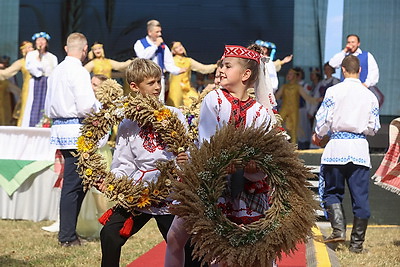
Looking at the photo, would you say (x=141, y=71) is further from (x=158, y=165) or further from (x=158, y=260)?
(x=158, y=260)

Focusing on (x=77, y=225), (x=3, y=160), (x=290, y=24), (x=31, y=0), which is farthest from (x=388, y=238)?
(x=31, y=0)

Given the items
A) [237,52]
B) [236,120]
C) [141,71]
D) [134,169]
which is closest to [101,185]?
[134,169]

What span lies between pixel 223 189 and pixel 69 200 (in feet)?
12.9

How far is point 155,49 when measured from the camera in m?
12.4

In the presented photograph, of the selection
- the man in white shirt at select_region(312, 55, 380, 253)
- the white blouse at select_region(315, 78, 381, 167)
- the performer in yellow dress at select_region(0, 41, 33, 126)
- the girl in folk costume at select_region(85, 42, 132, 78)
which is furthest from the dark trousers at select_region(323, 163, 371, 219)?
the performer in yellow dress at select_region(0, 41, 33, 126)

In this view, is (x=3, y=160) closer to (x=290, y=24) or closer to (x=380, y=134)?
(x=380, y=134)

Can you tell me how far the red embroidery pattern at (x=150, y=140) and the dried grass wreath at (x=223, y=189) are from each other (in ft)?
2.05

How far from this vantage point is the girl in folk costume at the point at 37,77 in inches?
535

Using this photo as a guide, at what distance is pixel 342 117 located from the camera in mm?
7789

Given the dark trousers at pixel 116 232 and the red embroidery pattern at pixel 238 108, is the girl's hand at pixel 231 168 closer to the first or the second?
the red embroidery pattern at pixel 238 108

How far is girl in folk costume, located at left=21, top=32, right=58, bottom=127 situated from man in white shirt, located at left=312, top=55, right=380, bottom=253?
681 centimetres

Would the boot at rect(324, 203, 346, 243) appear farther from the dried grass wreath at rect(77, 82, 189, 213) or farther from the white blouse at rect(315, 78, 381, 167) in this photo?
the dried grass wreath at rect(77, 82, 189, 213)

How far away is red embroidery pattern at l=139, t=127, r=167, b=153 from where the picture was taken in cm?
493

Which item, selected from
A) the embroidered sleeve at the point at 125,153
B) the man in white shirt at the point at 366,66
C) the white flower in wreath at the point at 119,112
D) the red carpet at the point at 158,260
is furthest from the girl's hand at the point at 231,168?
the man in white shirt at the point at 366,66
